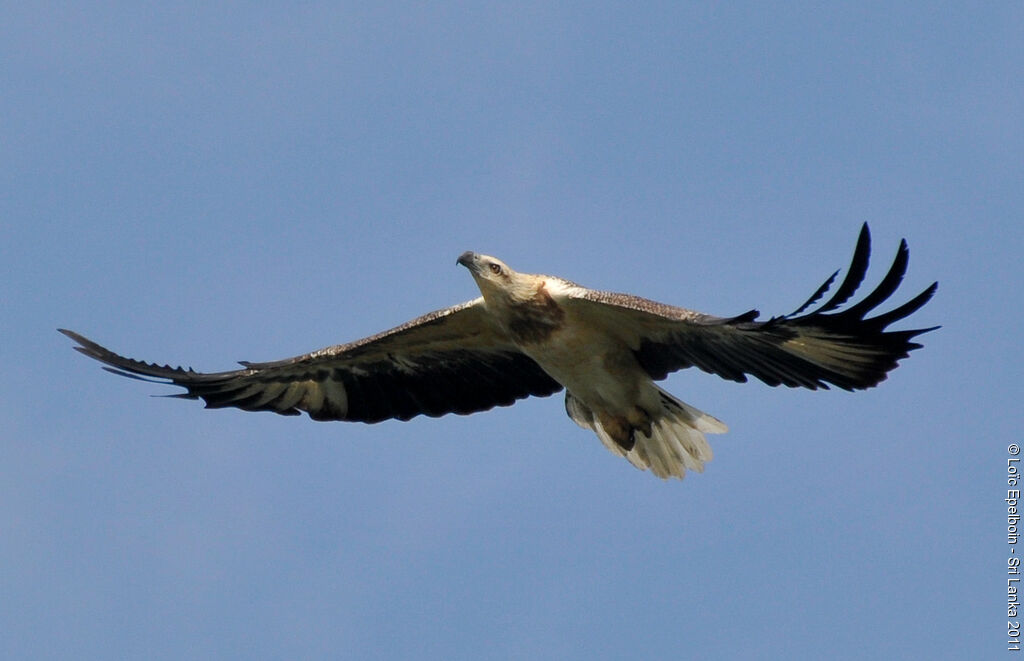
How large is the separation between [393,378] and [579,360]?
6.51ft

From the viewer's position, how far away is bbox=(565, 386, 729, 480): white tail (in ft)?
43.9

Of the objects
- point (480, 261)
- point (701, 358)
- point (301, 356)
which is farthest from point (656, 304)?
point (301, 356)

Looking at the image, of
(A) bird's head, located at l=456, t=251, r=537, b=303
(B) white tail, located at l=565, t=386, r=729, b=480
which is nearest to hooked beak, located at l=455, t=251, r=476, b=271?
(A) bird's head, located at l=456, t=251, r=537, b=303

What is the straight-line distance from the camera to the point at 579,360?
13055mm

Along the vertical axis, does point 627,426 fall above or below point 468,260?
below

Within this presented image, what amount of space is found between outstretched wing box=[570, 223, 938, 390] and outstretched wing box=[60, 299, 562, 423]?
1298 mm

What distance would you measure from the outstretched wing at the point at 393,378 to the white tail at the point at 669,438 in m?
0.57

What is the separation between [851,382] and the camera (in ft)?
38.8

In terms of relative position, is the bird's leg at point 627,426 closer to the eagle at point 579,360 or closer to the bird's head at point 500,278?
the eagle at point 579,360

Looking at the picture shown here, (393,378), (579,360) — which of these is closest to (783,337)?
(579,360)

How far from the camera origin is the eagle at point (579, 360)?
11.7 meters

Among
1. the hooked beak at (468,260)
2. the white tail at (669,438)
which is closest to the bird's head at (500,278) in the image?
the hooked beak at (468,260)

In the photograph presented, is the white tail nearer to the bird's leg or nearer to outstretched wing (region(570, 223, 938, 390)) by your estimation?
the bird's leg

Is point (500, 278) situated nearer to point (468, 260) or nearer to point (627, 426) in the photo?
point (468, 260)
